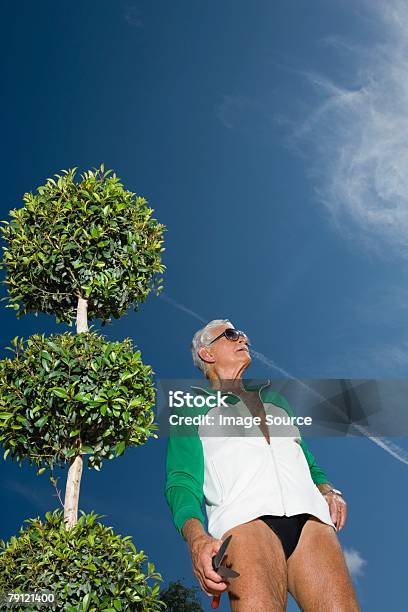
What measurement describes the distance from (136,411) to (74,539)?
1.24 metres

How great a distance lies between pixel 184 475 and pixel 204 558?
74 cm

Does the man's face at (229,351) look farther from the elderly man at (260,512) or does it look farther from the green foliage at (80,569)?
the green foliage at (80,569)

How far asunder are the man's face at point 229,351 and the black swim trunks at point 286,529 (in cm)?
123

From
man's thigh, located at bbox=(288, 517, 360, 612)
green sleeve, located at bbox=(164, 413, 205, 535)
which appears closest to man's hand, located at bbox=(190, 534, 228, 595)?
green sleeve, located at bbox=(164, 413, 205, 535)

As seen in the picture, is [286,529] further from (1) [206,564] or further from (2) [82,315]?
(2) [82,315]

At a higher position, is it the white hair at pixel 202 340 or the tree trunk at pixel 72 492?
the white hair at pixel 202 340

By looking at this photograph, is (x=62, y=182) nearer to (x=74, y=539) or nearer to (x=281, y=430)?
(x=74, y=539)

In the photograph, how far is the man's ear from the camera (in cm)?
430

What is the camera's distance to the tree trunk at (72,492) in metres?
5.55

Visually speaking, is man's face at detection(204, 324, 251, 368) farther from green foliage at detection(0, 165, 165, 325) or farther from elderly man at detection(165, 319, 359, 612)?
green foliage at detection(0, 165, 165, 325)

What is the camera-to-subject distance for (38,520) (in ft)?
18.0

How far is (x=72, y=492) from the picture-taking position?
568cm

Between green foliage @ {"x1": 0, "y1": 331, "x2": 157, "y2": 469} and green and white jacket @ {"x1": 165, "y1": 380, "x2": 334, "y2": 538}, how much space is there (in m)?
1.93

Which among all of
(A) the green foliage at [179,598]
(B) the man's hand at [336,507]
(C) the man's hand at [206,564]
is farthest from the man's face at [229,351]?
(A) the green foliage at [179,598]
